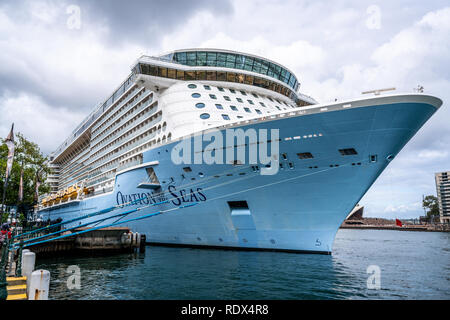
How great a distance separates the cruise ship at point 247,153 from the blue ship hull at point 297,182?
45 mm

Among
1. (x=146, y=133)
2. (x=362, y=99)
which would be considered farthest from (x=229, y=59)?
(x=362, y=99)

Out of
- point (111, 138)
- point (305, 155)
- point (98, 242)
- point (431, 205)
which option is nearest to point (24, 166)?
point (111, 138)

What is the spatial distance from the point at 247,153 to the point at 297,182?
2697 millimetres

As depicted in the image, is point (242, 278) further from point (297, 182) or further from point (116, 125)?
point (116, 125)

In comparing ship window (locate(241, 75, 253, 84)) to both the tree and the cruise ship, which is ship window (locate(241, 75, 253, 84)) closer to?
the cruise ship

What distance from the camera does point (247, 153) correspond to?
14.1m

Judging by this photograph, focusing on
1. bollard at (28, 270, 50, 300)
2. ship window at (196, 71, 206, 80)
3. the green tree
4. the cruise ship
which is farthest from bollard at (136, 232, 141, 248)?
the green tree

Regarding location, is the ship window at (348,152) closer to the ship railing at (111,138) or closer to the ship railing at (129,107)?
the ship railing at (111,138)

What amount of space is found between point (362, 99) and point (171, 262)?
1130 centimetres

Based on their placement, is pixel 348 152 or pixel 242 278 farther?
pixel 348 152

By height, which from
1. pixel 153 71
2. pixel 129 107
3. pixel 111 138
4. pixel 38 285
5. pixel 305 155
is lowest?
pixel 38 285

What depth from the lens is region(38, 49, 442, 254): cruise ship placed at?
40.5 feet

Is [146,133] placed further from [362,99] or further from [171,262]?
[362,99]

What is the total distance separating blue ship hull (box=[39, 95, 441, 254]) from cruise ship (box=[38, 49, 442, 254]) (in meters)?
0.04
